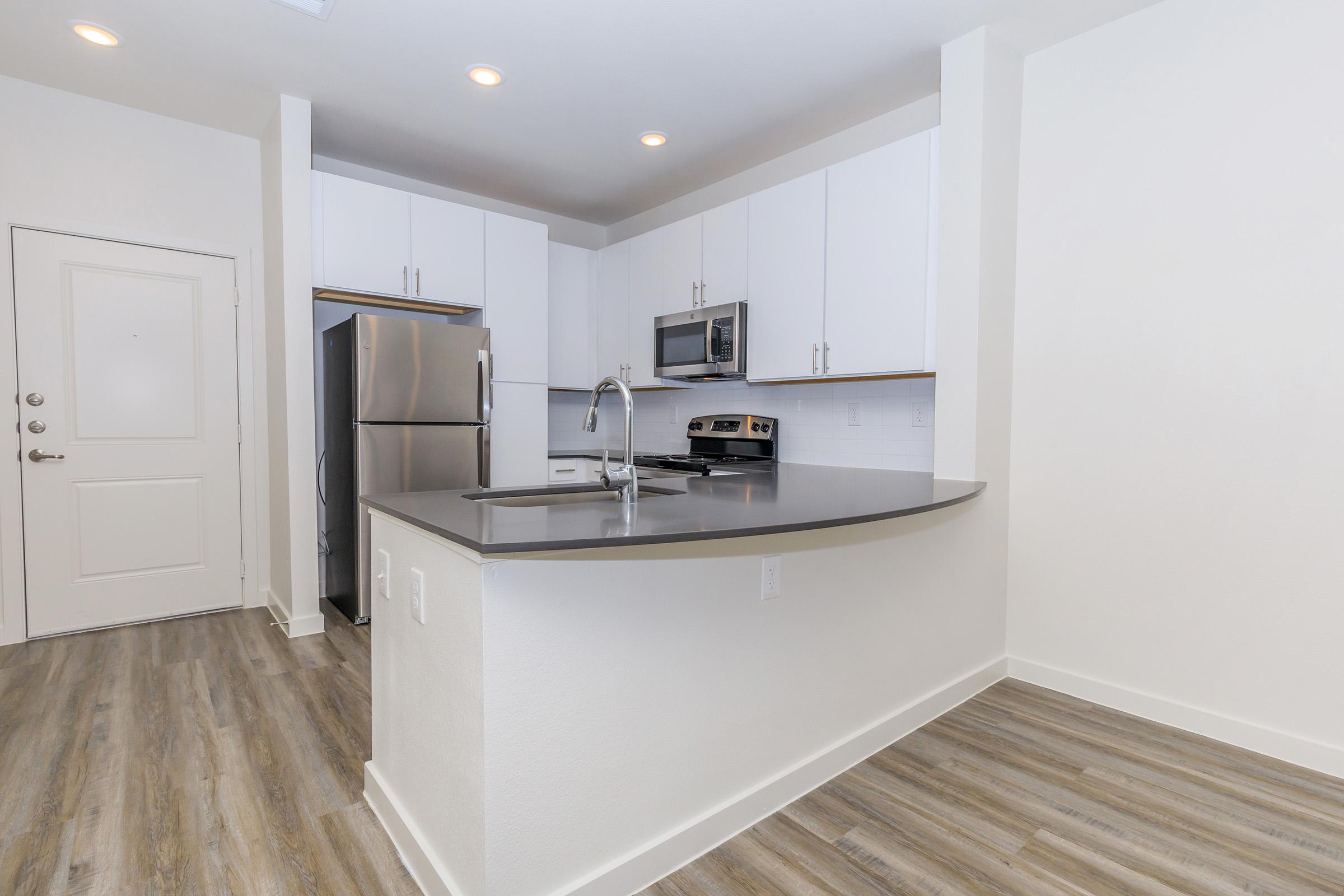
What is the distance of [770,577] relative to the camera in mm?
1771

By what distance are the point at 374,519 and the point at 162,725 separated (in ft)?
4.17

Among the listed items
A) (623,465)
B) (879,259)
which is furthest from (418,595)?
(879,259)

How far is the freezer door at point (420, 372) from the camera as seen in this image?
319 cm

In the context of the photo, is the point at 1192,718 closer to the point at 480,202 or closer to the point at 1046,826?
the point at 1046,826

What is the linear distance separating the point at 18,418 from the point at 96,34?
1779mm

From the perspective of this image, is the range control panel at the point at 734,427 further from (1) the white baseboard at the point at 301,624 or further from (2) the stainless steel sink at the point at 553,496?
(1) the white baseboard at the point at 301,624

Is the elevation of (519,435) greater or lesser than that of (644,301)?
lesser

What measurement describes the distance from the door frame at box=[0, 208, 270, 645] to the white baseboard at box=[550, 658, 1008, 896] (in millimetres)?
3131

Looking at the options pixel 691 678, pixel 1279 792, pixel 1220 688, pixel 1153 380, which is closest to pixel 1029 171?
pixel 1153 380

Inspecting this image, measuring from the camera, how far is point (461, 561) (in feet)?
4.45

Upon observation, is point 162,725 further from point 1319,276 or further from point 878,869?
point 1319,276

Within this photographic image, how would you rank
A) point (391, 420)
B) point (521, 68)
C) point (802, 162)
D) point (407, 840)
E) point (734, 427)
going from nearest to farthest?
1. point (407, 840)
2. point (521, 68)
3. point (391, 420)
4. point (802, 162)
5. point (734, 427)

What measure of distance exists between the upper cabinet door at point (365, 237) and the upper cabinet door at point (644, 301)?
4.37 feet

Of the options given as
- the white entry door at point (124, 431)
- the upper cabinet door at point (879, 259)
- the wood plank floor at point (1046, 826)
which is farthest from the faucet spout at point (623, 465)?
the white entry door at point (124, 431)
